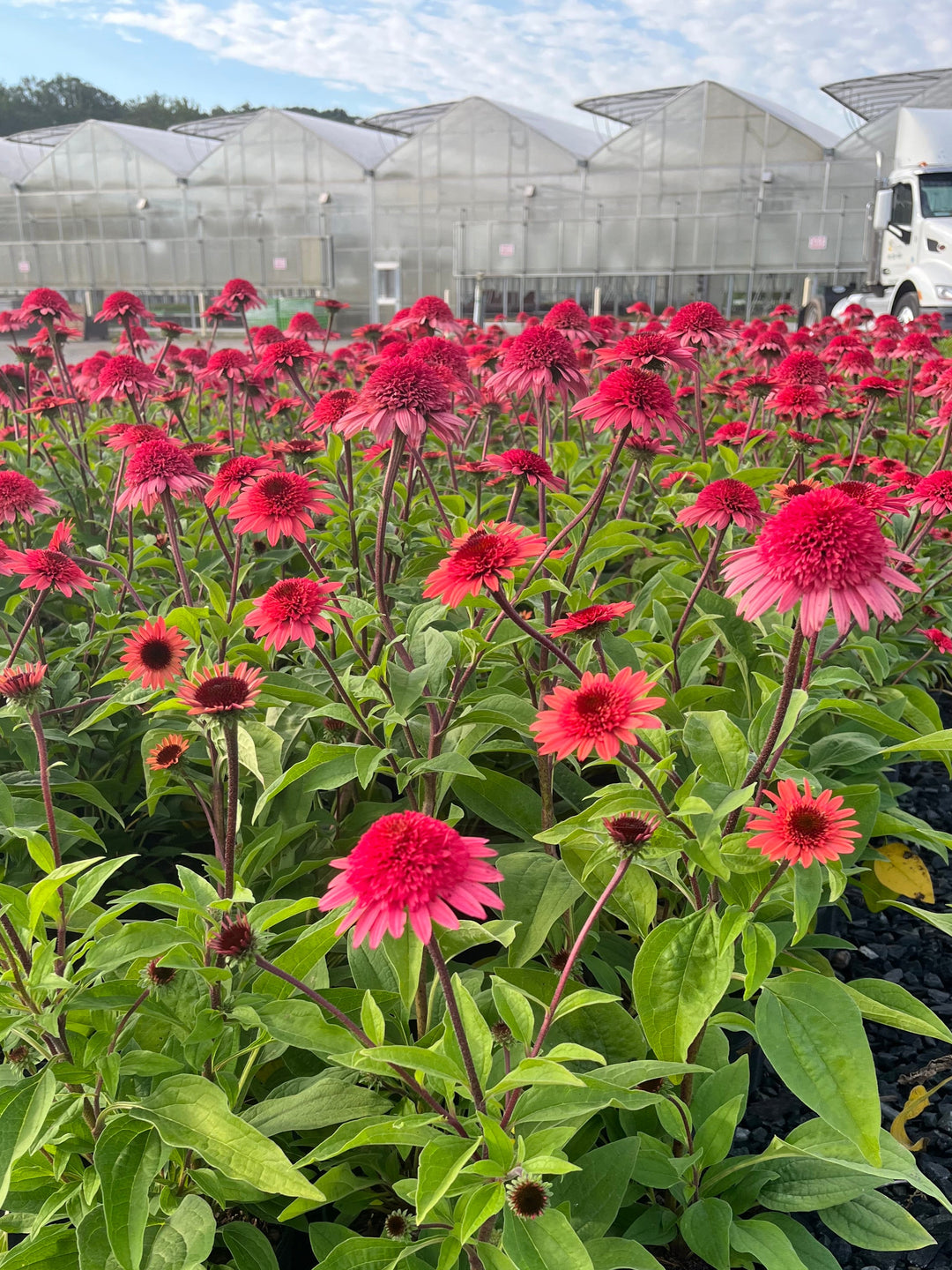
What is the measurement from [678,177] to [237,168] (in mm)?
10711

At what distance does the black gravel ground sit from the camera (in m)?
1.64

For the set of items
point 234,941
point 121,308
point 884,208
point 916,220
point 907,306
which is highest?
point 884,208

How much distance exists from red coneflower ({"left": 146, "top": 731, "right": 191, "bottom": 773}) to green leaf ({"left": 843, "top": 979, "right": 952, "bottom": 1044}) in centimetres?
124

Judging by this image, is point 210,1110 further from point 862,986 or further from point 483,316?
point 483,316

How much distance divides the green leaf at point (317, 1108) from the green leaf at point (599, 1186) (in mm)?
292

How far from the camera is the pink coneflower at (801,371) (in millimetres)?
3047

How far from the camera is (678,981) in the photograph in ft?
4.14

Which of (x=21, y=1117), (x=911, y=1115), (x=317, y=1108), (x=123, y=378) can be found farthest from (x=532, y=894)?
(x=123, y=378)

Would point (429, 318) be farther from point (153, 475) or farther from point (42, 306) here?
point (42, 306)

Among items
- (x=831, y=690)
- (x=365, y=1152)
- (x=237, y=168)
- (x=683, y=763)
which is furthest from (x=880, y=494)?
(x=237, y=168)

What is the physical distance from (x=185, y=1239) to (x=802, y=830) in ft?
3.12

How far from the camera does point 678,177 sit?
18.9m

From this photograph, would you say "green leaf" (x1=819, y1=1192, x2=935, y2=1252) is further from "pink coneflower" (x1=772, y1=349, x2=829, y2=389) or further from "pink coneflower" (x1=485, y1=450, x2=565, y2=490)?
"pink coneflower" (x1=772, y1=349, x2=829, y2=389)

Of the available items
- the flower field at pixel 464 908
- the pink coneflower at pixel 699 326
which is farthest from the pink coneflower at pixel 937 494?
the pink coneflower at pixel 699 326
